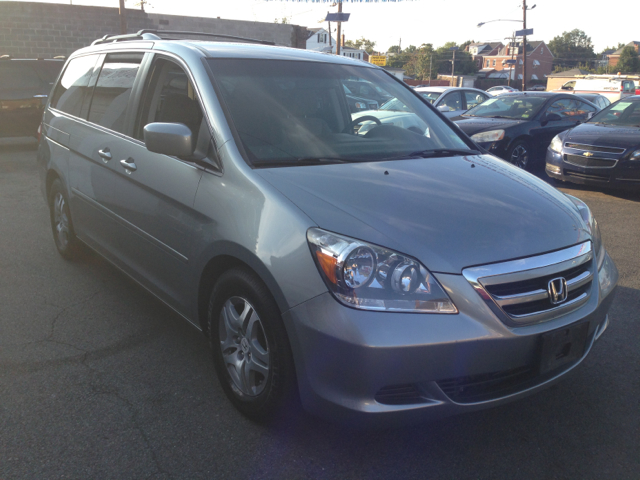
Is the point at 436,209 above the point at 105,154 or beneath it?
beneath

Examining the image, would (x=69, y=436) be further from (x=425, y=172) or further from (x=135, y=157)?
(x=425, y=172)

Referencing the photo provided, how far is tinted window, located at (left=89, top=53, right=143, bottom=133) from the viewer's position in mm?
3588

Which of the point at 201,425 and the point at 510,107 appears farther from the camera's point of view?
the point at 510,107

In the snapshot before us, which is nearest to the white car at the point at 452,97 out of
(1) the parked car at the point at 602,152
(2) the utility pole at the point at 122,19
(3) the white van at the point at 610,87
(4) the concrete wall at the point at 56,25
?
(1) the parked car at the point at 602,152

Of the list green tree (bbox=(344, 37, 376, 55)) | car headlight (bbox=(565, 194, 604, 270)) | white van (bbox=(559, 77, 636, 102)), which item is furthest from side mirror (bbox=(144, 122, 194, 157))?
green tree (bbox=(344, 37, 376, 55))

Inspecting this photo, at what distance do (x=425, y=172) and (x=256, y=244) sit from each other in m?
1.04

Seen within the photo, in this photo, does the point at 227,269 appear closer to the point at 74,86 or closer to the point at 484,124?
the point at 74,86

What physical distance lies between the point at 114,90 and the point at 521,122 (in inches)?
299

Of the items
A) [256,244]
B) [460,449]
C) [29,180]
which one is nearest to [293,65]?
[256,244]

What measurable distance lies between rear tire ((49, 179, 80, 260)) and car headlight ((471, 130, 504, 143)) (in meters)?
6.58

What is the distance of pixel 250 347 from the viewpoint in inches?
98.5

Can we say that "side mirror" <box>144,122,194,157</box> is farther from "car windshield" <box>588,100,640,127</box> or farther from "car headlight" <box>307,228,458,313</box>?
"car windshield" <box>588,100,640,127</box>

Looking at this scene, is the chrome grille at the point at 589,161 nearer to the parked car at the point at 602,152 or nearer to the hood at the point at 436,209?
the parked car at the point at 602,152

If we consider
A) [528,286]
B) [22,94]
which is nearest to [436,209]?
[528,286]
